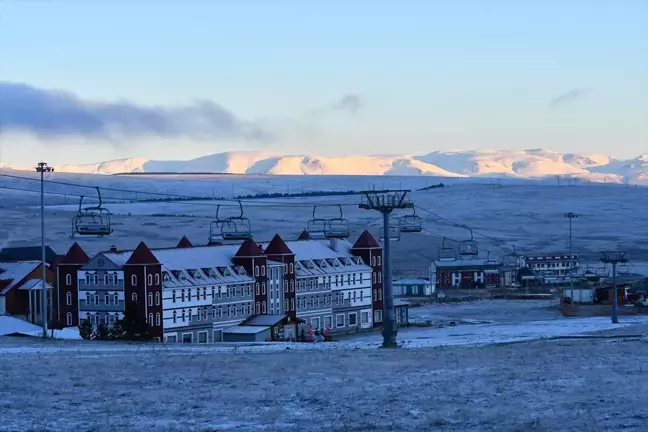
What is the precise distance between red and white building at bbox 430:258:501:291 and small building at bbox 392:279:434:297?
26.9ft

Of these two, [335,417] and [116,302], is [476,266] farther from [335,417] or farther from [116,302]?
[335,417]

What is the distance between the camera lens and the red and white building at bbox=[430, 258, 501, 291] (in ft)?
383

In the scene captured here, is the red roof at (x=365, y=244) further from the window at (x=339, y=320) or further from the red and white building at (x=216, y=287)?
the window at (x=339, y=320)

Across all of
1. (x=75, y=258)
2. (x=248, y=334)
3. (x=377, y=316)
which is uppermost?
(x=75, y=258)

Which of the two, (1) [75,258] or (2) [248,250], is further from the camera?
(2) [248,250]

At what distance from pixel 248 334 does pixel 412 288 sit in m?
44.2

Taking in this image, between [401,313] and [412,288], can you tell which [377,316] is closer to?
[401,313]

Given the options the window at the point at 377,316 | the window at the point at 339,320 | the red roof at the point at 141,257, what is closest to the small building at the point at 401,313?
the window at the point at 339,320

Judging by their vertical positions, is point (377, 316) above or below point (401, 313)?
below

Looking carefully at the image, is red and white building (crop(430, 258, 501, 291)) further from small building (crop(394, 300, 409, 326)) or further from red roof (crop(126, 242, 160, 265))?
red roof (crop(126, 242, 160, 265))

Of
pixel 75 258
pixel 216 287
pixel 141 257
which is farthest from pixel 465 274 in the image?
pixel 141 257

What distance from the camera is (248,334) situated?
210 ft

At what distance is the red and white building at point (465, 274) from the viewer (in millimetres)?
116875

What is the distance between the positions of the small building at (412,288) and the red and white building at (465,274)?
818 cm
